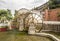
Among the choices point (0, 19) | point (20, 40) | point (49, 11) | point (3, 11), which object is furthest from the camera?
point (3, 11)

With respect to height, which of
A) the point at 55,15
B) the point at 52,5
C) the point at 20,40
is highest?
the point at 52,5

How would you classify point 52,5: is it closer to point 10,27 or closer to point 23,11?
point 23,11

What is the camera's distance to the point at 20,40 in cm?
466

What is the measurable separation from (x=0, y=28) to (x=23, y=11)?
1662mm

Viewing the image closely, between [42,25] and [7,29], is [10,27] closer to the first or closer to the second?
[7,29]

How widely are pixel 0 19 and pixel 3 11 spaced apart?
46.1 inches

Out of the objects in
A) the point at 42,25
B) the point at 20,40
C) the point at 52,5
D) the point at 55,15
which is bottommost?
the point at 20,40

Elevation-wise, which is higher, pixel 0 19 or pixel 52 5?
pixel 52 5

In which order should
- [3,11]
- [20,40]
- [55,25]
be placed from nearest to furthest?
[20,40], [55,25], [3,11]

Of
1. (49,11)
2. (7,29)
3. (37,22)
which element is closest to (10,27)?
(7,29)

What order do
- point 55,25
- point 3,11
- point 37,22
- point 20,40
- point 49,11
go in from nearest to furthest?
point 20,40 < point 55,25 < point 37,22 < point 49,11 < point 3,11

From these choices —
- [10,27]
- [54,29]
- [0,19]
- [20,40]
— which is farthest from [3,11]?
[20,40]

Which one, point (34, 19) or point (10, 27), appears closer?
point (34, 19)

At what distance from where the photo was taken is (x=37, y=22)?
23.4ft
